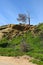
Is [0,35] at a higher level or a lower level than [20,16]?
lower

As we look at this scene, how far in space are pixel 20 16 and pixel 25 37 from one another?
67.7 feet

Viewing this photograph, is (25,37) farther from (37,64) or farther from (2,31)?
(37,64)

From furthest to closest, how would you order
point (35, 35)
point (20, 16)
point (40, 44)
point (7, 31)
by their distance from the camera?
point (20, 16) → point (7, 31) → point (35, 35) → point (40, 44)

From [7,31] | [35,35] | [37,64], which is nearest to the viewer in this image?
[37,64]

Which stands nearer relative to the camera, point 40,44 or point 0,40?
point 40,44

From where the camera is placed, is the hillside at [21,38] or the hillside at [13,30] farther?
the hillside at [13,30]

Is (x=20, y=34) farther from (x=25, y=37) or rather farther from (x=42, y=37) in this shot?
(x=42, y=37)

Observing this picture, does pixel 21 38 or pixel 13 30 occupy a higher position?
pixel 13 30

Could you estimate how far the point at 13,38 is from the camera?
54469mm

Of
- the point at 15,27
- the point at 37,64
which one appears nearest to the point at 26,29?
the point at 15,27

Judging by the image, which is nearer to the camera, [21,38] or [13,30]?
[21,38]

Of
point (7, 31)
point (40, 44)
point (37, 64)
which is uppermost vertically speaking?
point (7, 31)

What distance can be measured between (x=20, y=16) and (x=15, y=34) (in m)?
16.6

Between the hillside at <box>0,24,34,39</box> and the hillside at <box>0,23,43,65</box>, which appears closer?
the hillside at <box>0,23,43,65</box>
